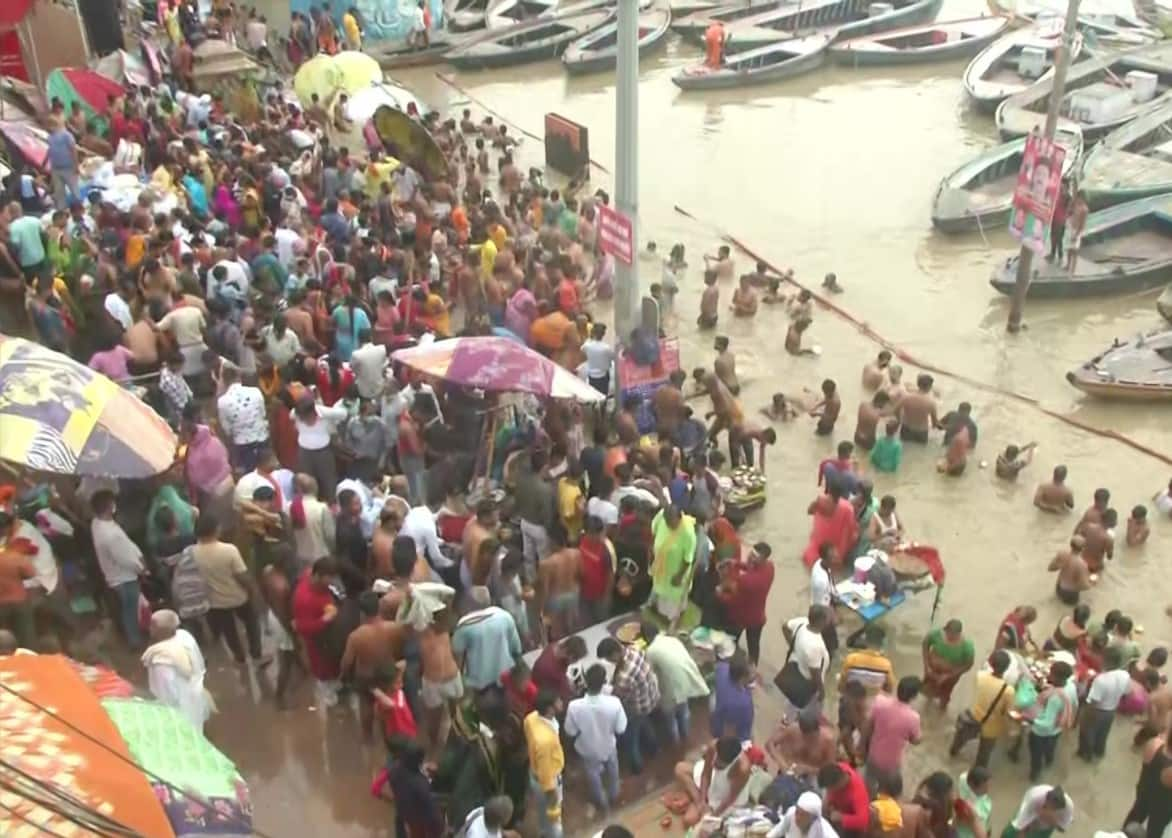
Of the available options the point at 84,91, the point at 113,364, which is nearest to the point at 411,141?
the point at 84,91

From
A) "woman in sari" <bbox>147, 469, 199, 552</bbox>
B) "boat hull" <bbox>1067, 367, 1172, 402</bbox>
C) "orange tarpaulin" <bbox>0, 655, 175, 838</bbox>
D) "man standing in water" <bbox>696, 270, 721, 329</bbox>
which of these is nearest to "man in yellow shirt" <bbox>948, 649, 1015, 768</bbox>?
"orange tarpaulin" <bbox>0, 655, 175, 838</bbox>

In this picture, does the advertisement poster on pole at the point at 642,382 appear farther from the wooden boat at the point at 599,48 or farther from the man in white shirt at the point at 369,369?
the wooden boat at the point at 599,48

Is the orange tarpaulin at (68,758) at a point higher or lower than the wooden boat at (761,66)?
higher

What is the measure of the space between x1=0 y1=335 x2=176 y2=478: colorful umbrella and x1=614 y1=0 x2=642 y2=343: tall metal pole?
15.8 ft

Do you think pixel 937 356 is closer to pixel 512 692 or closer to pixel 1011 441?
pixel 1011 441

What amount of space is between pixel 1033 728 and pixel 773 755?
1.93 metres

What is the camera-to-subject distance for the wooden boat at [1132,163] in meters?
17.1

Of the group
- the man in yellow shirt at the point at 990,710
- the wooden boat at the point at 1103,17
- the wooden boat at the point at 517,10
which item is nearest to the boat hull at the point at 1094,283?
the man in yellow shirt at the point at 990,710

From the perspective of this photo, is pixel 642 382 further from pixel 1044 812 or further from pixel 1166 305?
pixel 1166 305

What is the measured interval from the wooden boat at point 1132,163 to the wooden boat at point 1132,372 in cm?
419

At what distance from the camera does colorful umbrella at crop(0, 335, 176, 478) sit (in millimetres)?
6828

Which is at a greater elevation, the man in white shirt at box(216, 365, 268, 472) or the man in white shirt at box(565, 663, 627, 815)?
the man in white shirt at box(216, 365, 268, 472)

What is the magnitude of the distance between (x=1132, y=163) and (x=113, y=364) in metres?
15.5

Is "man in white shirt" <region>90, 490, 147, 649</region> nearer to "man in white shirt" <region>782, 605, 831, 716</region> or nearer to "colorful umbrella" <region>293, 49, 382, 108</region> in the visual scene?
"man in white shirt" <region>782, 605, 831, 716</region>
